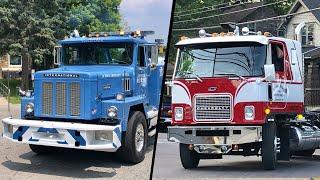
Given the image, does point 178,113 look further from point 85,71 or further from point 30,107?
point 30,107

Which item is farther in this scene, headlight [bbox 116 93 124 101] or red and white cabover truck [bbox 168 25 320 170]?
headlight [bbox 116 93 124 101]

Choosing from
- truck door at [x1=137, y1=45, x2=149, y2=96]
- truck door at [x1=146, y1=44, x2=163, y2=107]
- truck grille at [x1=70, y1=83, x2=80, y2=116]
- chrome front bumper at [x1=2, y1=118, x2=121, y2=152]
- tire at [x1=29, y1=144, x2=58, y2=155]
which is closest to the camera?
chrome front bumper at [x1=2, y1=118, x2=121, y2=152]

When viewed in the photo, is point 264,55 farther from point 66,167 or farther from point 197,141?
point 66,167

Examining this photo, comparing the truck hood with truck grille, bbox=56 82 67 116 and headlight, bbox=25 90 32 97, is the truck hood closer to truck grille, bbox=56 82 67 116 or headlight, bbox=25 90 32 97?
truck grille, bbox=56 82 67 116

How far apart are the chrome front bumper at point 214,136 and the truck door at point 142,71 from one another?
3613mm

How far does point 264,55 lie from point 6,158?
14.1 feet

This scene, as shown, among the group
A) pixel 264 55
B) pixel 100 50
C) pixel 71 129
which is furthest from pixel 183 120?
pixel 100 50

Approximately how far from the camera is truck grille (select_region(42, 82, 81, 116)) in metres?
4.84

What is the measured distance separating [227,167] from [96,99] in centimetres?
322

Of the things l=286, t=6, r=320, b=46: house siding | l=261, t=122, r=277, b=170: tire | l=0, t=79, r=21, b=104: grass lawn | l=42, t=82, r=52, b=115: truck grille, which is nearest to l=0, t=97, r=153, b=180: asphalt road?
l=0, t=79, r=21, b=104: grass lawn

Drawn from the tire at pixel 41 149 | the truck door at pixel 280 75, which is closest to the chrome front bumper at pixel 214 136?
the truck door at pixel 280 75

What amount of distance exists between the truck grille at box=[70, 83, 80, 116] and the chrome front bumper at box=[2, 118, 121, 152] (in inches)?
5.3

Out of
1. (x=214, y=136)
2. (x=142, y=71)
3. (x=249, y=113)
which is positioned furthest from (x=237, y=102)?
(x=142, y=71)

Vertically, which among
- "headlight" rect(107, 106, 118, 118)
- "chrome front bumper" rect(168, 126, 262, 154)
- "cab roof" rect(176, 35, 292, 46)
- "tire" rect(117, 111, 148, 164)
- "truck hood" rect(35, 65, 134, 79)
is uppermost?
"cab roof" rect(176, 35, 292, 46)
